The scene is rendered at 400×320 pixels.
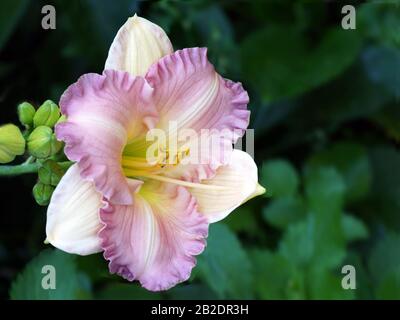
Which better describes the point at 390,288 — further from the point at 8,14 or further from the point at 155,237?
the point at 8,14

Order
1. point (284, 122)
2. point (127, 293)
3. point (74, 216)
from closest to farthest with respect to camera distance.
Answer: point (74, 216) < point (127, 293) < point (284, 122)

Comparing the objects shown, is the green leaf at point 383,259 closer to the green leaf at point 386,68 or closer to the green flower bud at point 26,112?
the green leaf at point 386,68

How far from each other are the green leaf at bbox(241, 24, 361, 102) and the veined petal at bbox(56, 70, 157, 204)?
1.99 feet

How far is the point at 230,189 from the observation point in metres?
0.77

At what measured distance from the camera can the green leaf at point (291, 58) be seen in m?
1.32

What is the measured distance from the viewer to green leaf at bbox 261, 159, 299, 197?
128 cm

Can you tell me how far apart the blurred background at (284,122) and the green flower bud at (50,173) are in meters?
0.39

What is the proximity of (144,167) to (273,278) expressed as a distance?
0.45m

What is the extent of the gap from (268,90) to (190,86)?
1.88 ft

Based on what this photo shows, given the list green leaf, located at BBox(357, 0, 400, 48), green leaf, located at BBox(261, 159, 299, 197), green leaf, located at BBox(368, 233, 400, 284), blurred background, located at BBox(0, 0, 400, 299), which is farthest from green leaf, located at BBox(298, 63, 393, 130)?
green leaf, located at BBox(368, 233, 400, 284)

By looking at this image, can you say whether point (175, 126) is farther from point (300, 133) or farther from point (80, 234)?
point (300, 133)

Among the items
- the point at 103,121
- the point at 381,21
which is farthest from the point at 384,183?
the point at 103,121

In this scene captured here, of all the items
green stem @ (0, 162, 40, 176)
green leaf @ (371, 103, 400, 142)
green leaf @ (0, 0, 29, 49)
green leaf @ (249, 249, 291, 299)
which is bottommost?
green leaf @ (249, 249, 291, 299)

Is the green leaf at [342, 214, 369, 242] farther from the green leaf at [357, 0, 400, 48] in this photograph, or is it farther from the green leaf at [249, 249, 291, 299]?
the green leaf at [357, 0, 400, 48]
